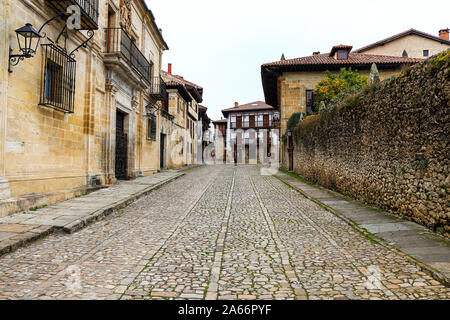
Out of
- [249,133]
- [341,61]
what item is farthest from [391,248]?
[249,133]

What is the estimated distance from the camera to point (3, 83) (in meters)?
5.95

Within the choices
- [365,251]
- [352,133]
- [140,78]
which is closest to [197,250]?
[365,251]

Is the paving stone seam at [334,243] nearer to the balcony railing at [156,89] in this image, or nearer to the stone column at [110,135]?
the stone column at [110,135]

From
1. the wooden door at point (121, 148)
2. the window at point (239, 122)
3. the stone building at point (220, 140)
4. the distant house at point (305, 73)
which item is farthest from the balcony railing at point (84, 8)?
the stone building at point (220, 140)

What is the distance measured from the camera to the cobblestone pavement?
306 cm

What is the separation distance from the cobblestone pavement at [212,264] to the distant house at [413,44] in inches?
1199

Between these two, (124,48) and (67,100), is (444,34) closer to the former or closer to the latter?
(124,48)

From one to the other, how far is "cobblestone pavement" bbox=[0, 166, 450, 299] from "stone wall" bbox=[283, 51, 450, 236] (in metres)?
1.31

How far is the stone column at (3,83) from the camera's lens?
19.4 feet

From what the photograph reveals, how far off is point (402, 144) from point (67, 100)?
26.8ft

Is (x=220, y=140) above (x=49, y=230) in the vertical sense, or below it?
above

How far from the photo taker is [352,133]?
30.0 feet

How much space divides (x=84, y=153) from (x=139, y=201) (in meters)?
2.45

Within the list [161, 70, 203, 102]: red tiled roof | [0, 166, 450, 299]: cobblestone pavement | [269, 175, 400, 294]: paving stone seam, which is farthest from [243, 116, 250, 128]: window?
[0, 166, 450, 299]: cobblestone pavement
